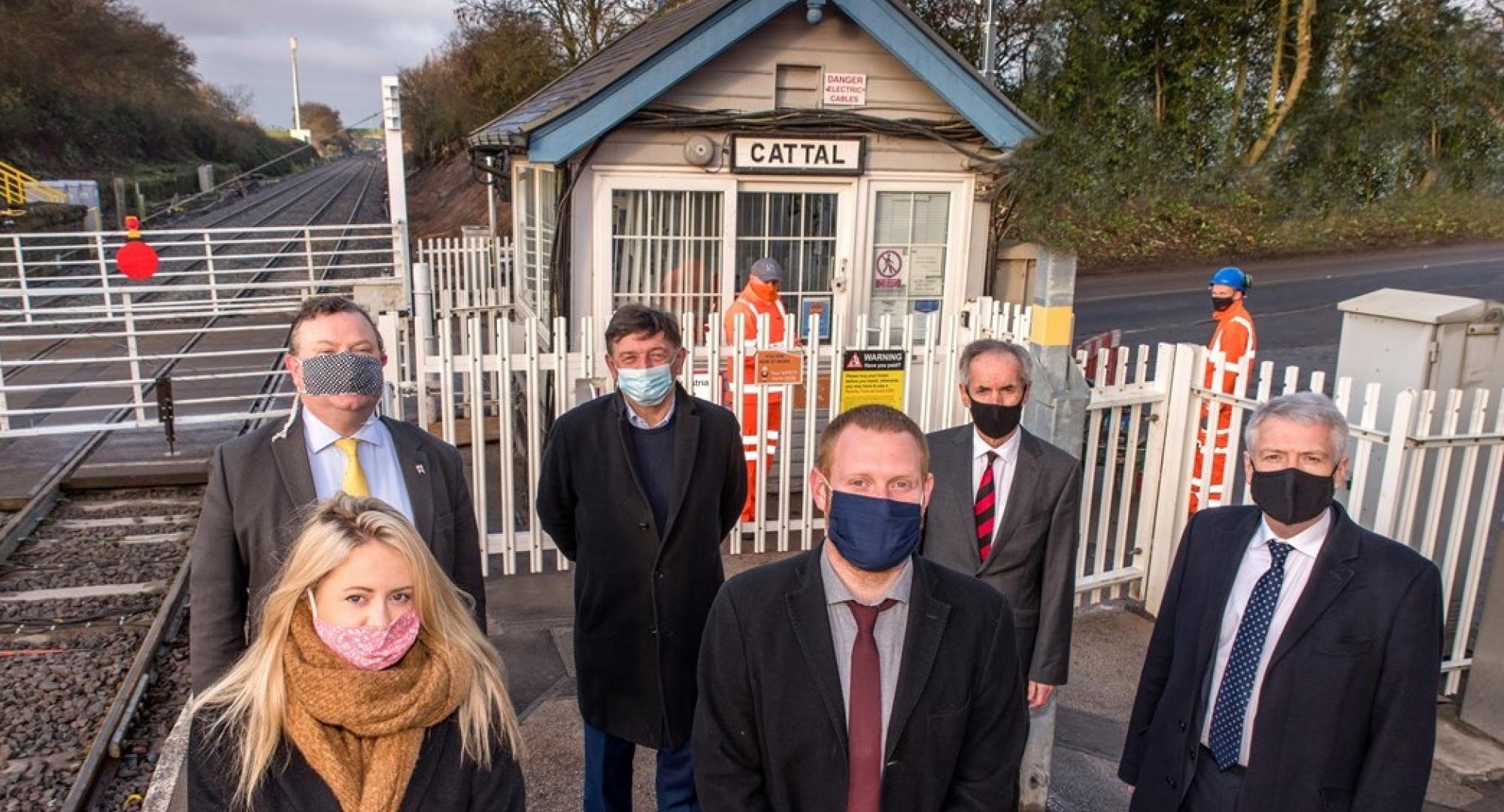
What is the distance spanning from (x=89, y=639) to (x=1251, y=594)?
6.37 meters

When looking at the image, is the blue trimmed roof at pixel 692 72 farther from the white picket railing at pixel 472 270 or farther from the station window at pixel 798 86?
the white picket railing at pixel 472 270

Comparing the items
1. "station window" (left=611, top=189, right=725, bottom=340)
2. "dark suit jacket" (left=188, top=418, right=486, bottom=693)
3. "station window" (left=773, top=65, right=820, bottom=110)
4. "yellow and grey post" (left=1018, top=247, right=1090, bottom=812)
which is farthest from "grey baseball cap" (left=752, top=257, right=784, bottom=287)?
"dark suit jacket" (left=188, top=418, right=486, bottom=693)

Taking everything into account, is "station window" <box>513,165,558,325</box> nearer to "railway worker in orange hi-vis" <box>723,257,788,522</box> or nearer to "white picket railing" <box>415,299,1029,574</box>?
"white picket railing" <box>415,299,1029,574</box>

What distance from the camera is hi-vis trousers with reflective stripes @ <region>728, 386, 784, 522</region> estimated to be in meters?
7.05

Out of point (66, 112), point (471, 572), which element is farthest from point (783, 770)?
point (66, 112)

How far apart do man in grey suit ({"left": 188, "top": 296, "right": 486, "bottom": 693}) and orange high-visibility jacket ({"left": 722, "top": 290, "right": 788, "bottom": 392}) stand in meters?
3.64

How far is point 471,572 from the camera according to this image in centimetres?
332

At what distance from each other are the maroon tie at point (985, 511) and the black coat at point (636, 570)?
0.95 m

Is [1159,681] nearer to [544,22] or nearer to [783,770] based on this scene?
[783,770]

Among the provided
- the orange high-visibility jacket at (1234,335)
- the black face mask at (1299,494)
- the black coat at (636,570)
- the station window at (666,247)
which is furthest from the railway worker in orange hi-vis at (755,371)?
the black face mask at (1299,494)

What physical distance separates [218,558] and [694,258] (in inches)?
254

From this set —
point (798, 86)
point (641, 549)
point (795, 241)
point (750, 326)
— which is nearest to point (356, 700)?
point (641, 549)

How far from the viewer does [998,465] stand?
3.58 m

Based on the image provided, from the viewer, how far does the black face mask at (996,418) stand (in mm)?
3529
